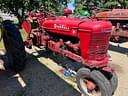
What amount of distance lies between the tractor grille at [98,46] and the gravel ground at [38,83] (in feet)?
2.75

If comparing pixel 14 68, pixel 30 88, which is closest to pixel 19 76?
pixel 14 68

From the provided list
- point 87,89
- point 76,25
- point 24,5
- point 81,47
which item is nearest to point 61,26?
point 76,25

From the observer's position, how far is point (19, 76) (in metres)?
6.12

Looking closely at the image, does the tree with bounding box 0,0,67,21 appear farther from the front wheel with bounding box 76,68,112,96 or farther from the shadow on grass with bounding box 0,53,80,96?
the front wheel with bounding box 76,68,112,96

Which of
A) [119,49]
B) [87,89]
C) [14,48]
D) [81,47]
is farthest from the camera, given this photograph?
[119,49]

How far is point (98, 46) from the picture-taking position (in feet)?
16.6

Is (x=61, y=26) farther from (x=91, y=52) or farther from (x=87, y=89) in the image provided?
(x=87, y=89)

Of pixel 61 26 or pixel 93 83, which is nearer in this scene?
pixel 93 83

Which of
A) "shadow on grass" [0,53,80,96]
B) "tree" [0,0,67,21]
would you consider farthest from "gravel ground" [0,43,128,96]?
"tree" [0,0,67,21]

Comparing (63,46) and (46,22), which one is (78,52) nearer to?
(63,46)

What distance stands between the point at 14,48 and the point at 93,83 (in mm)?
2203

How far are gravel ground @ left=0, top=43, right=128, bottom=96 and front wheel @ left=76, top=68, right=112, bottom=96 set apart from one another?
0.21 m

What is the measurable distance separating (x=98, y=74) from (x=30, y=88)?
1.50 metres

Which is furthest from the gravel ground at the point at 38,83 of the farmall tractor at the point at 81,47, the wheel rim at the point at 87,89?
the farmall tractor at the point at 81,47
